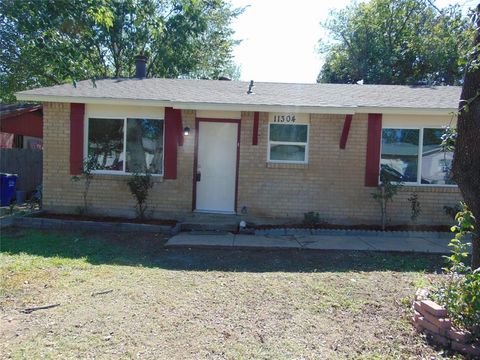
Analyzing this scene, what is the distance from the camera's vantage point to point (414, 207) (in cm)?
909

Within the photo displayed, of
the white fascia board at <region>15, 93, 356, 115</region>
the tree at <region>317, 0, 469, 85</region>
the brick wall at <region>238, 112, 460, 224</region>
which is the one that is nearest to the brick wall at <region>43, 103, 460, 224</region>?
the brick wall at <region>238, 112, 460, 224</region>

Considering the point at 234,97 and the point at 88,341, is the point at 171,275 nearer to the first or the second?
the point at 88,341

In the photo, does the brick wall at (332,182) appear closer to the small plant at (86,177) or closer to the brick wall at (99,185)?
the brick wall at (99,185)

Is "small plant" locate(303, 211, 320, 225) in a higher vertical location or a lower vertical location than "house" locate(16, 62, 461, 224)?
lower

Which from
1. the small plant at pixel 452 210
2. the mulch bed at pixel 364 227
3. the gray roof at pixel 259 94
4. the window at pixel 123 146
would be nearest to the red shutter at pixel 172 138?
the window at pixel 123 146

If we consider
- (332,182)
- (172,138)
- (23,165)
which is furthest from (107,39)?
(332,182)

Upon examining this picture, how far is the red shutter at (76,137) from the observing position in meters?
9.48

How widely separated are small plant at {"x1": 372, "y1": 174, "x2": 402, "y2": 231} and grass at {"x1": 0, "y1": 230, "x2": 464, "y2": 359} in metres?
2.04

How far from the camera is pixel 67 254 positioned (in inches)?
263

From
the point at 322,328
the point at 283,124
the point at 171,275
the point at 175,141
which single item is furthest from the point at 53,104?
the point at 322,328

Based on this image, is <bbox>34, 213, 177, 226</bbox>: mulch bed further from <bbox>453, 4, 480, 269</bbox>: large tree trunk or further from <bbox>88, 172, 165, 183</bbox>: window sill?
<bbox>453, 4, 480, 269</bbox>: large tree trunk

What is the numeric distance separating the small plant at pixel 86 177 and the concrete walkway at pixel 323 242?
2.80 metres

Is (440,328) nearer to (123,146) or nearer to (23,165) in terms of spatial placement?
(123,146)

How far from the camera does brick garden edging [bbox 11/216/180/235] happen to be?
28.3 feet
